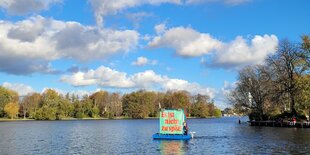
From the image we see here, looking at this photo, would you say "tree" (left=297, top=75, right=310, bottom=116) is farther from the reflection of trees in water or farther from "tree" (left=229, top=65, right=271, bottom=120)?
the reflection of trees in water

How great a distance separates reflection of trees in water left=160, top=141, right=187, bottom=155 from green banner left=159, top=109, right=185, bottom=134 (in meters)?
2.99

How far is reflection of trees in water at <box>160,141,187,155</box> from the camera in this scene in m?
49.0

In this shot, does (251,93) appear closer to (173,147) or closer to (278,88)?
(278,88)

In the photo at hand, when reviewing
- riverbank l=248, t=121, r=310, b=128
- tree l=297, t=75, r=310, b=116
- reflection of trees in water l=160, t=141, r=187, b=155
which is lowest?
reflection of trees in water l=160, t=141, r=187, b=155

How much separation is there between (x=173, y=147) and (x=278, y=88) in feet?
180

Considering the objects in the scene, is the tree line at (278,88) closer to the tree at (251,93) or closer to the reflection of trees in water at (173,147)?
the tree at (251,93)

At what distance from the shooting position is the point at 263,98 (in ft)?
369

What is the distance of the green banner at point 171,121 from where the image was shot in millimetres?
61991

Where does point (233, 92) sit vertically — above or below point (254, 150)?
above

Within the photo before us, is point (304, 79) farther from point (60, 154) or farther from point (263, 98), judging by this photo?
point (60, 154)

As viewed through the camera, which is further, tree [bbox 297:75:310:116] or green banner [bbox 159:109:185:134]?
tree [bbox 297:75:310:116]

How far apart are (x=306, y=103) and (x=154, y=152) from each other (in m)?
46.1

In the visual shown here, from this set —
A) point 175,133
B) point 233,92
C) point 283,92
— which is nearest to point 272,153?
point 175,133

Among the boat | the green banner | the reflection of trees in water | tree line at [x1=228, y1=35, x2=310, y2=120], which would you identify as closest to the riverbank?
tree line at [x1=228, y1=35, x2=310, y2=120]
